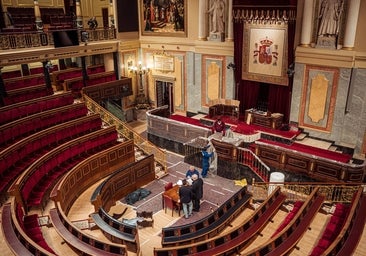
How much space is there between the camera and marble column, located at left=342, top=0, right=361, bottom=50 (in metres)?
10.5

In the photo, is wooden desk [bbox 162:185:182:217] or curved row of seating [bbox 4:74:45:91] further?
curved row of seating [bbox 4:74:45:91]

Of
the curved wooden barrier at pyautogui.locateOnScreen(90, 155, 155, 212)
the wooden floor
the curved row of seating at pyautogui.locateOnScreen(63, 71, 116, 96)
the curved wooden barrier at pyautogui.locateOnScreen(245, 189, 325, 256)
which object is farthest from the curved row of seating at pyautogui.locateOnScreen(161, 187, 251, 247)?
the curved row of seating at pyautogui.locateOnScreen(63, 71, 116, 96)

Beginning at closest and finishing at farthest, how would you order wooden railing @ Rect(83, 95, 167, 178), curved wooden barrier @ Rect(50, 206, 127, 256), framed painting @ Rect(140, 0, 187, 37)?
curved wooden barrier @ Rect(50, 206, 127, 256) < wooden railing @ Rect(83, 95, 167, 178) < framed painting @ Rect(140, 0, 187, 37)

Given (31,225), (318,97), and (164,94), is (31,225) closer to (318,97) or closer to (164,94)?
(318,97)

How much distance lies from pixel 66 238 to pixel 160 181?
4.88 metres

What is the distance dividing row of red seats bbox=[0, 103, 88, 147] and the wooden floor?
9.04 feet

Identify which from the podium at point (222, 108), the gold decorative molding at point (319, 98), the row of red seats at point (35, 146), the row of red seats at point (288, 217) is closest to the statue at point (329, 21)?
the gold decorative molding at point (319, 98)

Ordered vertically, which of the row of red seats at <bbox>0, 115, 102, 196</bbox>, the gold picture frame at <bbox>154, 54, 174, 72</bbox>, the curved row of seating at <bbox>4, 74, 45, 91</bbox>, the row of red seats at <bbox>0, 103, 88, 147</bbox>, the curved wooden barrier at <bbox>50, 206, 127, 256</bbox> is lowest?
the curved wooden barrier at <bbox>50, 206, 127, 256</bbox>

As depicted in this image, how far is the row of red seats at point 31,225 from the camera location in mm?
6829

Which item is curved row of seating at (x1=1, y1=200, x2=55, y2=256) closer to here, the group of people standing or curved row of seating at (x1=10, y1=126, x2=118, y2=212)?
curved row of seating at (x1=10, y1=126, x2=118, y2=212)

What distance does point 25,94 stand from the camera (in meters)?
12.4

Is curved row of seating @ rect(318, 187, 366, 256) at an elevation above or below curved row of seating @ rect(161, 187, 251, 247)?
above

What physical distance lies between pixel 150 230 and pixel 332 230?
4.36m

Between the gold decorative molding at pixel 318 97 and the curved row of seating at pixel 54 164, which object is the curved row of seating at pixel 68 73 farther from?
the gold decorative molding at pixel 318 97
